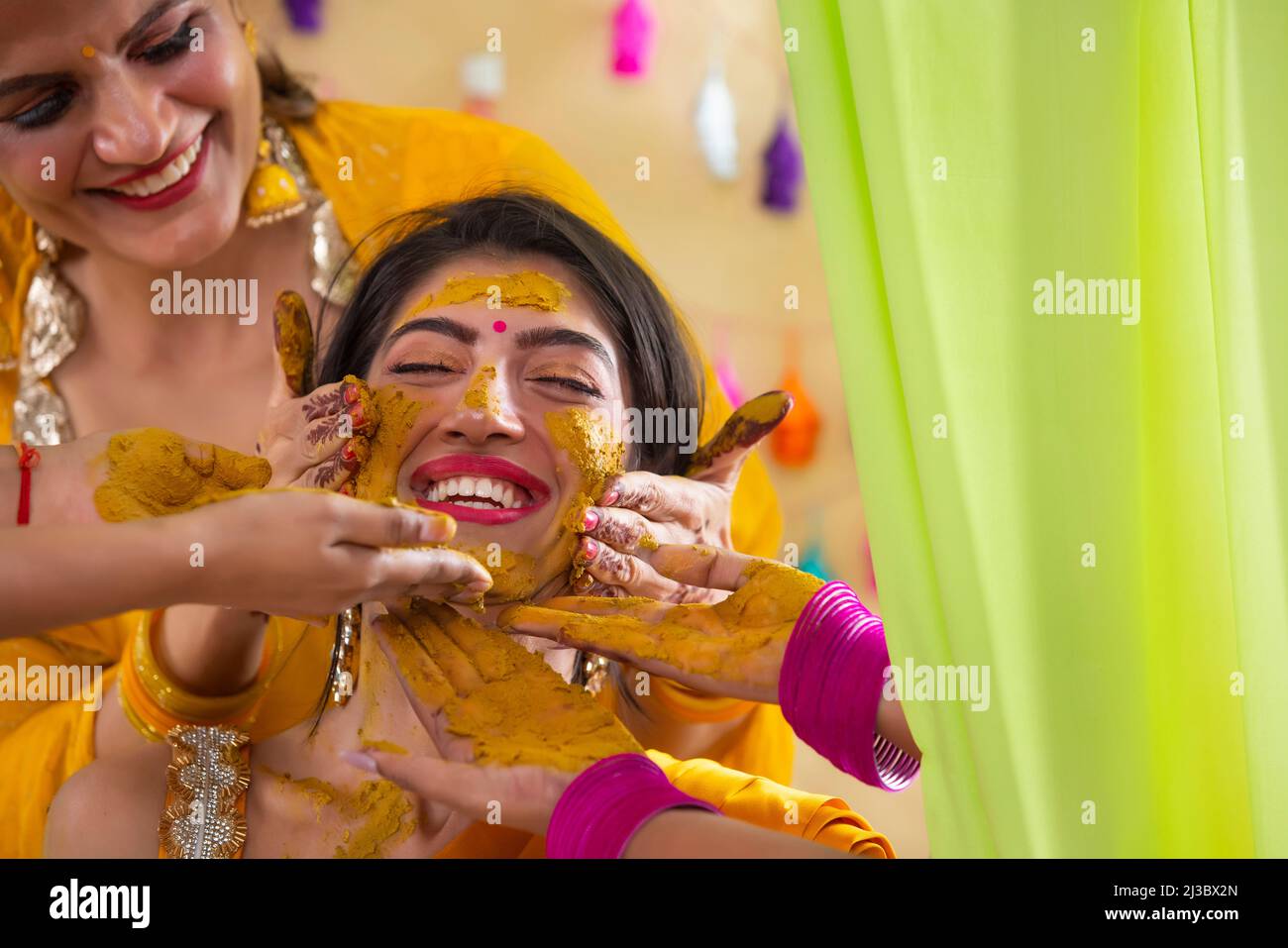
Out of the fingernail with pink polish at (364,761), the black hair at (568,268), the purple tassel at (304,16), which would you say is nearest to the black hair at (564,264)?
the black hair at (568,268)

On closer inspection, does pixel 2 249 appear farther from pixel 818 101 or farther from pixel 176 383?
pixel 818 101

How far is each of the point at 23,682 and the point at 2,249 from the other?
2.16ft

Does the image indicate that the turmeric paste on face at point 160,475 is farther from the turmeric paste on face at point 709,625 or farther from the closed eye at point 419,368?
the turmeric paste on face at point 709,625

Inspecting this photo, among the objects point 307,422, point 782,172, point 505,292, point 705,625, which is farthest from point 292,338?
point 782,172

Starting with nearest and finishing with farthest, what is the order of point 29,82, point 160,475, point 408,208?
point 160,475 < point 29,82 < point 408,208

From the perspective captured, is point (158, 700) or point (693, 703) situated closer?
point (158, 700)

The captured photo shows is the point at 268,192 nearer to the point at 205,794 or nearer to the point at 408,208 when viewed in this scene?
the point at 408,208

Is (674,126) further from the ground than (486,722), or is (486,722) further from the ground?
(674,126)

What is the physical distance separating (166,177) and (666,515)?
85 cm

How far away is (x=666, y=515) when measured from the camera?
1.49 m

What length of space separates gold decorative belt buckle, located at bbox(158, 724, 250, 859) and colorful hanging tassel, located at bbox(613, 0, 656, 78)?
1478mm

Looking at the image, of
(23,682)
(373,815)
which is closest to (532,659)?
(373,815)

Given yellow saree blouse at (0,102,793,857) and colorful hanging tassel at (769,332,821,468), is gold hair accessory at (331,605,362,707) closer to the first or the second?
yellow saree blouse at (0,102,793,857)

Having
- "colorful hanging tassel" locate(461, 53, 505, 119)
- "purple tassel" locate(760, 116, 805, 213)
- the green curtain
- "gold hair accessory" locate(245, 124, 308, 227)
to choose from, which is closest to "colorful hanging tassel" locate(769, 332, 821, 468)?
"purple tassel" locate(760, 116, 805, 213)
